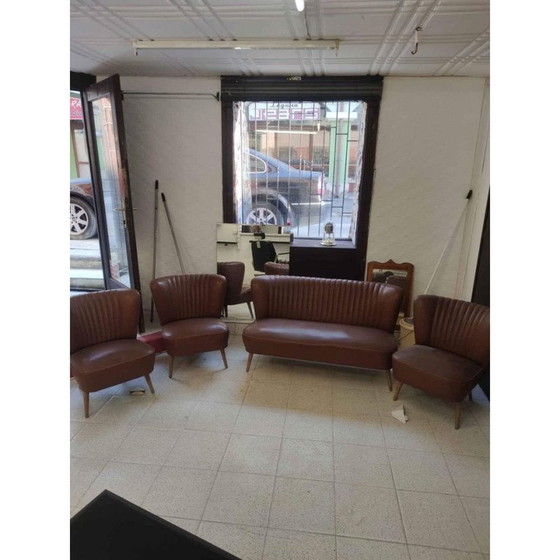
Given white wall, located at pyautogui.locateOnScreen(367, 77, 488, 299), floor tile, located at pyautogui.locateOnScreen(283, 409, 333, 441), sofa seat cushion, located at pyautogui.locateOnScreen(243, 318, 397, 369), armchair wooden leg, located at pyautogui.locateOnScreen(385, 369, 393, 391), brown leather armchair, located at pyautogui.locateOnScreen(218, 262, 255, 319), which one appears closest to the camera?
floor tile, located at pyautogui.locateOnScreen(283, 409, 333, 441)

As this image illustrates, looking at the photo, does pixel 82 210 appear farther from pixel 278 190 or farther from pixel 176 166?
pixel 278 190

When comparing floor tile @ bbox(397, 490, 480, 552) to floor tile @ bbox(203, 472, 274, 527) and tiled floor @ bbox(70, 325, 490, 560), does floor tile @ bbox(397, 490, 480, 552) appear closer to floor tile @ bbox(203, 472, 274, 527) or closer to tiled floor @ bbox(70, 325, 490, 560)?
tiled floor @ bbox(70, 325, 490, 560)

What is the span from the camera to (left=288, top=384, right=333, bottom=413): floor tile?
281 cm

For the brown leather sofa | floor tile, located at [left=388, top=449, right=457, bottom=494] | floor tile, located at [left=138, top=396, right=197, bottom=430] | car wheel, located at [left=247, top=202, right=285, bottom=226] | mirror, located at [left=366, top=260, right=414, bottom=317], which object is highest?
car wheel, located at [left=247, top=202, right=285, bottom=226]

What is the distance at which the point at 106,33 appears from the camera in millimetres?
2533

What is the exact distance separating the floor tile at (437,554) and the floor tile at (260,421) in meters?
1.03

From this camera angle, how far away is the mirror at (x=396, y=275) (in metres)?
3.89

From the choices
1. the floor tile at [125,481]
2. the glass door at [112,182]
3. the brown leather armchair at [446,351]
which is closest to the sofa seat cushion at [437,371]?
the brown leather armchair at [446,351]

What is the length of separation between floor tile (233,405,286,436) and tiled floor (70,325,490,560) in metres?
0.01

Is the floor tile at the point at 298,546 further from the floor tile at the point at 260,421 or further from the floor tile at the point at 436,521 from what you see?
the floor tile at the point at 260,421

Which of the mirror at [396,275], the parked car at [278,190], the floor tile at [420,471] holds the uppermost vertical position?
the parked car at [278,190]

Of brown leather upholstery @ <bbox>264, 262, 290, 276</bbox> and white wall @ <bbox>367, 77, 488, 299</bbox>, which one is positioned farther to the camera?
brown leather upholstery @ <bbox>264, 262, 290, 276</bbox>

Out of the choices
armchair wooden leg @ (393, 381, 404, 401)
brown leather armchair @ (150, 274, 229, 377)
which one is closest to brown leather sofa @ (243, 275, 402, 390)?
armchair wooden leg @ (393, 381, 404, 401)

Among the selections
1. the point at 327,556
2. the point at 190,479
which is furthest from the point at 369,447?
the point at 190,479
